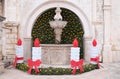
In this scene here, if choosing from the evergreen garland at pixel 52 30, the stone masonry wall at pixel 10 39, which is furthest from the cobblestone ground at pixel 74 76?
the evergreen garland at pixel 52 30

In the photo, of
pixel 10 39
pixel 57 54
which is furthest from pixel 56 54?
pixel 10 39

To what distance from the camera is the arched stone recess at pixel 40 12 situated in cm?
1309

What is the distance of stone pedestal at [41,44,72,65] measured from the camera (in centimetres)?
1081

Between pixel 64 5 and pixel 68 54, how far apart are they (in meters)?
3.27

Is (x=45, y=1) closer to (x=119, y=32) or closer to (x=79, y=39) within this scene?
(x=79, y=39)

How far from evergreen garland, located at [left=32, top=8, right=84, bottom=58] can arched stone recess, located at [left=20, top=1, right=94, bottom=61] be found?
51 cm

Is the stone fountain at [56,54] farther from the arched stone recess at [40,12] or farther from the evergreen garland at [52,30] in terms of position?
the evergreen garland at [52,30]

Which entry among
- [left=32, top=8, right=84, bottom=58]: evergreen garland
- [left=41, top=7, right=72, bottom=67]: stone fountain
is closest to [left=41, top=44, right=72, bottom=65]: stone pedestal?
[left=41, top=7, right=72, bottom=67]: stone fountain

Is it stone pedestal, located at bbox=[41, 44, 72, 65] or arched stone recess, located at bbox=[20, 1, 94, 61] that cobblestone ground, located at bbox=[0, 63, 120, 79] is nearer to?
stone pedestal, located at bbox=[41, 44, 72, 65]

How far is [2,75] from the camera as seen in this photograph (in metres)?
8.76

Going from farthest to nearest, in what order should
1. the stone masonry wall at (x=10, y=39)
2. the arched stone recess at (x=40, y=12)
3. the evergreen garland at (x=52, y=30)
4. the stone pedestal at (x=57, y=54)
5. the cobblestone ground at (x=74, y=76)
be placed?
1. the evergreen garland at (x=52, y=30)
2. the arched stone recess at (x=40, y=12)
3. the stone masonry wall at (x=10, y=39)
4. the stone pedestal at (x=57, y=54)
5. the cobblestone ground at (x=74, y=76)

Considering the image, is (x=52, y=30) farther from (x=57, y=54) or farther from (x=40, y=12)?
(x=57, y=54)

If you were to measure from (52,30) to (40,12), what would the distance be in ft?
4.13

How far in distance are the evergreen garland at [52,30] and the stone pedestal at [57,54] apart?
279 cm
